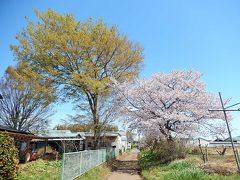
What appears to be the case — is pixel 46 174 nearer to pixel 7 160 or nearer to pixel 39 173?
pixel 39 173

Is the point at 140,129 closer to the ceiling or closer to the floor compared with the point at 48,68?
closer to the floor

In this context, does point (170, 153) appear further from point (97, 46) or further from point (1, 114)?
point (1, 114)

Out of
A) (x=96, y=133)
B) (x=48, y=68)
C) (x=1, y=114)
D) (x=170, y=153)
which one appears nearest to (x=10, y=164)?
(x=48, y=68)

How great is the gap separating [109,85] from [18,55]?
784 cm

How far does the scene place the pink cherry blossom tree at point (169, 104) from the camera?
17555 millimetres

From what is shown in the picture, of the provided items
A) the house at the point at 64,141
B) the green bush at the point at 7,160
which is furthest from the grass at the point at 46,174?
the house at the point at 64,141

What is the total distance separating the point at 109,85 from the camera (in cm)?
1933

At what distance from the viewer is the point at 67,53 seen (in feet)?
57.9

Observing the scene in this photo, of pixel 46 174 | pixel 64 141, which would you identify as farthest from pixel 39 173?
pixel 64 141

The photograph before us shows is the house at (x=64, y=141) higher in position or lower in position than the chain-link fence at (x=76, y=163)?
higher

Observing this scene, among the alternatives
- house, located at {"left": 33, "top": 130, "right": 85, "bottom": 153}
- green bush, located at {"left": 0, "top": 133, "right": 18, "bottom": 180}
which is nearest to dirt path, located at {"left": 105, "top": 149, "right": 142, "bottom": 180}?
house, located at {"left": 33, "top": 130, "right": 85, "bottom": 153}

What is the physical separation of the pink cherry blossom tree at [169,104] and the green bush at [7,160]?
11.4 m

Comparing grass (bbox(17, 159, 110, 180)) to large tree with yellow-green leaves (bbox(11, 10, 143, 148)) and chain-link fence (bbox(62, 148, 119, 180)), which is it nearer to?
chain-link fence (bbox(62, 148, 119, 180))

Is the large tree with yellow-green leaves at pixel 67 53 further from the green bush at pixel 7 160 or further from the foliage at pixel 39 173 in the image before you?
the green bush at pixel 7 160
